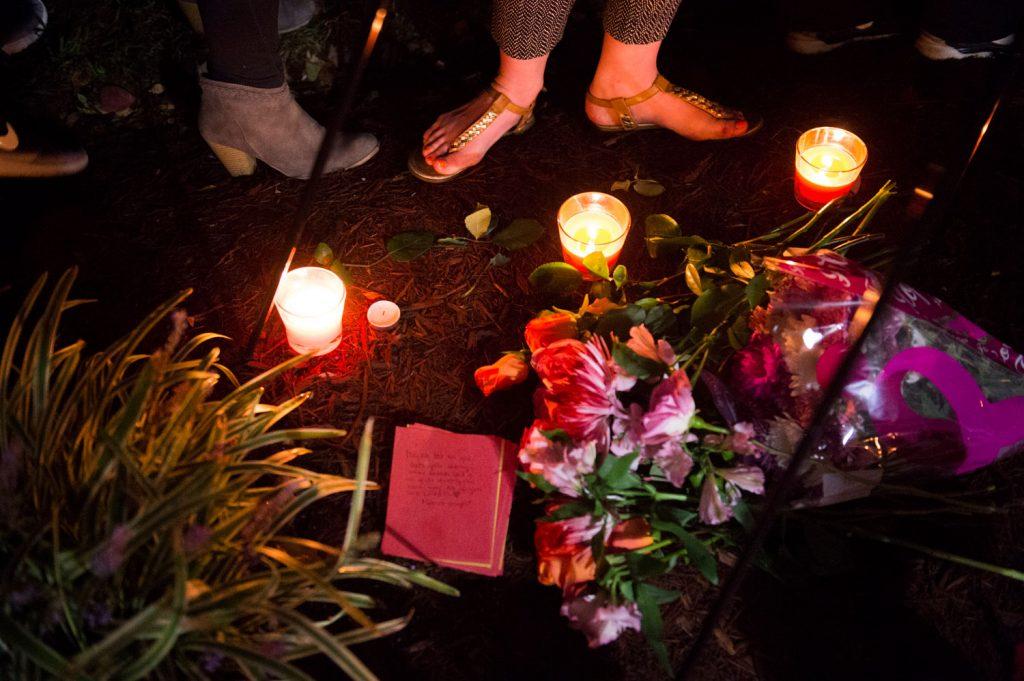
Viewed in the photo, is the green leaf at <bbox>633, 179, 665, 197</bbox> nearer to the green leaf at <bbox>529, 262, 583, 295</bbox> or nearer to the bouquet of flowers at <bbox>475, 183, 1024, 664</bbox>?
the green leaf at <bbox>529, 262, 583, 295</bbox>

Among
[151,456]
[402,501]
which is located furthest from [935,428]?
[151,456]

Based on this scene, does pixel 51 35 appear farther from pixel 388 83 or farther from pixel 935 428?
pixel 935 428

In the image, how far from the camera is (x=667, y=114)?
7.23ft

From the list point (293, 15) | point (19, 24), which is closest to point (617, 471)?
point (293, 15)

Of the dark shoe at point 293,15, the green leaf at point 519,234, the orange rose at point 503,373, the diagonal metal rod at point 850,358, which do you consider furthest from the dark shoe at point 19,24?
the diagonal metal rod at point 850,358

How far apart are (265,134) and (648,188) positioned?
3.63ft

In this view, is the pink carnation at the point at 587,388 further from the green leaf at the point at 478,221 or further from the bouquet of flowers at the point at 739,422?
the green leaf at the point at 478,221

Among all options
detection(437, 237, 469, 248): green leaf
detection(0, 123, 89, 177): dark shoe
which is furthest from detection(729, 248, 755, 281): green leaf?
detection(0, 123, 89, 177): dark shoe

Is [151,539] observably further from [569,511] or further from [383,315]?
[383,315]

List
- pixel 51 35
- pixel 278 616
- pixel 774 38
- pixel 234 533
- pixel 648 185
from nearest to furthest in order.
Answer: pixel 278 616
pixel 234 533
pixel 648 185
pixel 51 35
pixel 774 38

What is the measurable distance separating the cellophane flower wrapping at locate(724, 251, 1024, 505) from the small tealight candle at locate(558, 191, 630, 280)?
1.85ft

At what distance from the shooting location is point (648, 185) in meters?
2.15

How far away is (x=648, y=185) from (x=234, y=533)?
59.4 inches

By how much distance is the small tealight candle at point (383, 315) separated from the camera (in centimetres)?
187
